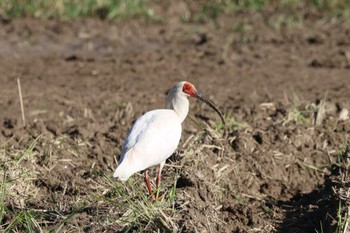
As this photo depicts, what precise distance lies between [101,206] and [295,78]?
5435 mm

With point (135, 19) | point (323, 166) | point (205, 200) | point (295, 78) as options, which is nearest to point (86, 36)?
point (135, 19)

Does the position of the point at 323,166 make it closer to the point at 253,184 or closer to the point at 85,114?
the point at 253,184

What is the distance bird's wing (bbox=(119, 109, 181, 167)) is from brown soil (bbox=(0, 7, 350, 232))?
0.36m

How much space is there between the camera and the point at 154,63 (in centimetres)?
1305

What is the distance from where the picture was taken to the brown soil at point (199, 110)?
8.20 m

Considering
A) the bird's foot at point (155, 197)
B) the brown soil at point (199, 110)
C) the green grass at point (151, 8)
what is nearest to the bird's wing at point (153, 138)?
the bird's foot at point (155, 197)

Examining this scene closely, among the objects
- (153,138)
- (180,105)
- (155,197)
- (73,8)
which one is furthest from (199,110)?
(73,8)

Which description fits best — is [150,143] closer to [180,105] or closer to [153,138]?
[153,138]

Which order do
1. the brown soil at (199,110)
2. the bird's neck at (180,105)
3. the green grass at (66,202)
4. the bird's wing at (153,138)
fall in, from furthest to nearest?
the bird's neck at (180,105) < the brown soil at (199,110) < the bird's wing at (153,138) < the green grass at (66,202)

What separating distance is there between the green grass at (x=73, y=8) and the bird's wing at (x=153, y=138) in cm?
692

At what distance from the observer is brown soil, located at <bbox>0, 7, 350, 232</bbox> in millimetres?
8203

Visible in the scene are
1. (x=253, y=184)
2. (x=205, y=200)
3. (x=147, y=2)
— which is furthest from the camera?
(x=147, y=2)

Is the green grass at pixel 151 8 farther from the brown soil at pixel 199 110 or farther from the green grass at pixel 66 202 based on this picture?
the green grass at pixel 66 202

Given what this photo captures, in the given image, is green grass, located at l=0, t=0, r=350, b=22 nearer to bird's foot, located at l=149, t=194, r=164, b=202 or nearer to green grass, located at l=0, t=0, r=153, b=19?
green grass, located at l=0, t=0, r=153, b=19
